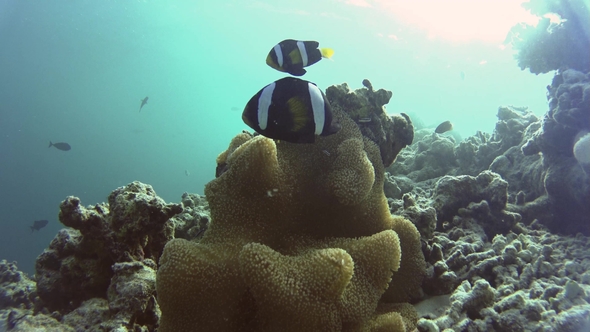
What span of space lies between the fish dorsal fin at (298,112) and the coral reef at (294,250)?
0.50 meters

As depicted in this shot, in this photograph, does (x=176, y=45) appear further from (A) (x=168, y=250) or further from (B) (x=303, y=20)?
(A) (x=168, y=250)

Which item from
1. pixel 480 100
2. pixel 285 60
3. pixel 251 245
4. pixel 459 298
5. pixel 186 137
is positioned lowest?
pixel 459 298

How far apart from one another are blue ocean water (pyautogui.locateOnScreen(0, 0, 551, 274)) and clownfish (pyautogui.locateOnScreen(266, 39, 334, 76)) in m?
28.5

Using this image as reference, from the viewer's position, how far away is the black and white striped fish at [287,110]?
161 cm

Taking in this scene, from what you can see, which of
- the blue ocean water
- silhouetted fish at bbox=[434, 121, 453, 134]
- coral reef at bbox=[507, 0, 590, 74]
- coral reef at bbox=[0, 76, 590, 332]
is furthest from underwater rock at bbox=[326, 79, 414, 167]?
the blue ocean water

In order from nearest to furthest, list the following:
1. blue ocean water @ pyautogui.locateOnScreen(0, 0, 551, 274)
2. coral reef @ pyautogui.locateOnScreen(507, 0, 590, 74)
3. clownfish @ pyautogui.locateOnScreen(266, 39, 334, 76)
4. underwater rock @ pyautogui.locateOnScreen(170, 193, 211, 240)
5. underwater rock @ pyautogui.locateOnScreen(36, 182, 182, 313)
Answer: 1. clownfish @ pyautogui.locateOnScreen(266, 39, 334, 76)
2. underwater rock @ pyautogui.locateOnScreen(36, 182, 182, 313)
3. underwater rock @ pyautogui.locateOnScreen(170, 193, 211, 240)
4. coral reef @ pyautogui.locateOnScreen(507, 0, 590, 74)
5. blue ocean water @ pyautogui.locateOnScreen(0, 0, 551, 274)

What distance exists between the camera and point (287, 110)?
63.8 inches

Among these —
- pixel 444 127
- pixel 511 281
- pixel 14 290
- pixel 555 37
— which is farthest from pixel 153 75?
pixel 511 281

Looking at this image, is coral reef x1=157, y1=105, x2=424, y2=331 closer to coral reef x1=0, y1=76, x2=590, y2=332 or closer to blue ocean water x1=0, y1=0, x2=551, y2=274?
coral reef x1=0, y1=76, x2=590, y2=332

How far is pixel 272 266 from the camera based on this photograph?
162 cm

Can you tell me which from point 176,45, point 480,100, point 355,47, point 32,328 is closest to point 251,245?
point 32,328

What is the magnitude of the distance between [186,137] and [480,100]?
101157mm

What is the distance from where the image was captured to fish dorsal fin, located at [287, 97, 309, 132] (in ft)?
5.28

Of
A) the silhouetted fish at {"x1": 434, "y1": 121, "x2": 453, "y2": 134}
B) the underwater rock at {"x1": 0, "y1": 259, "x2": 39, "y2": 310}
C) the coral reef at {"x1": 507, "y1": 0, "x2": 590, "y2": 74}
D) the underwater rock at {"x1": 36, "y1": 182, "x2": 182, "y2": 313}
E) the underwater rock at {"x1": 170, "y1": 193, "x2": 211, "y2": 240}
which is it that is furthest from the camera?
the silhouetted fish at {"x1": 434, "y1": 121, "x2": 453, "y2": 134}
